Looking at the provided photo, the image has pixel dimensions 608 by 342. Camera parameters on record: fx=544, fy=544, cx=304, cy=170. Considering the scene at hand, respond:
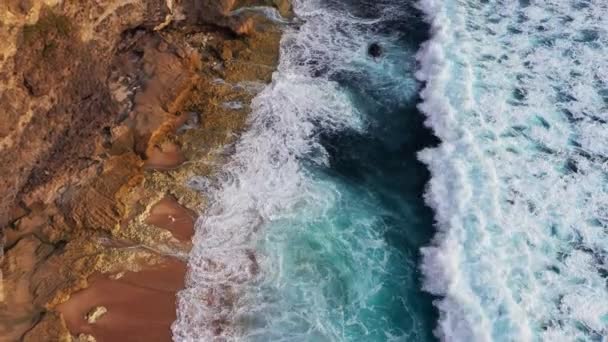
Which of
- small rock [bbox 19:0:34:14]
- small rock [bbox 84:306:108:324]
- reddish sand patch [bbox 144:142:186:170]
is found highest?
small rock [bbox 19:0:34:14]

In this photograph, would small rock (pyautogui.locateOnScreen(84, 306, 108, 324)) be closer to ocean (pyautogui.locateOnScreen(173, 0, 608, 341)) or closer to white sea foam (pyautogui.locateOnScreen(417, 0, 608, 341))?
ocean (pyautogui.locateOnScreen(173, 0, 608, 341))

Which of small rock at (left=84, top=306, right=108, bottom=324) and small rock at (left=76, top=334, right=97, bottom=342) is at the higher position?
small rock at (left=84, top=306, right=108, bottom=324)

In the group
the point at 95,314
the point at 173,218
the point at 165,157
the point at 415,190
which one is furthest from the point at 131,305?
the point at 415,190

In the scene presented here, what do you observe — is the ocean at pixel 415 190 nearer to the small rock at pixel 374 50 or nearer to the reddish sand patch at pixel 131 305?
the small rock at pixel 374 50

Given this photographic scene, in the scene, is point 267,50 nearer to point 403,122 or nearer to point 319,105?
point 319,105

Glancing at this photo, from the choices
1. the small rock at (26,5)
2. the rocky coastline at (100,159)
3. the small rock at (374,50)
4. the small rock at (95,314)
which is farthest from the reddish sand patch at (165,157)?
the small rock at (374,50)

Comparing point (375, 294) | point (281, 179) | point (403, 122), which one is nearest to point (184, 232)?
point (281, 179)

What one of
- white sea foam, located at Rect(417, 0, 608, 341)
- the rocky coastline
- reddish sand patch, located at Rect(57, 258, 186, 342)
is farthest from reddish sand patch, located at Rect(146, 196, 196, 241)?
white sea foam, located at Rect(417, 0, 608, 341)

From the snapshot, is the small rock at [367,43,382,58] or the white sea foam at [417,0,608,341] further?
the small rock at [367,43,382,58]

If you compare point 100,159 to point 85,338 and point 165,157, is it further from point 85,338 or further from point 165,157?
point 85,338
